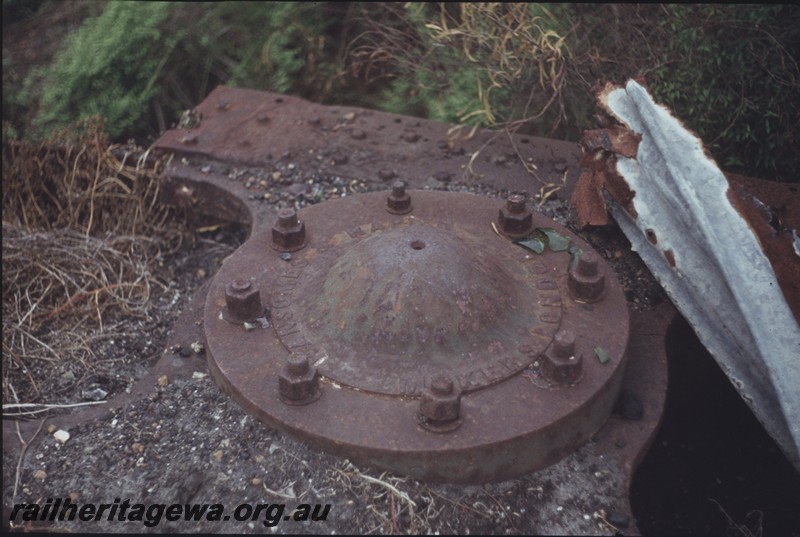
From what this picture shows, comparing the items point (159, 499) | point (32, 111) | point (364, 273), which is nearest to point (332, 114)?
point (364, 273)

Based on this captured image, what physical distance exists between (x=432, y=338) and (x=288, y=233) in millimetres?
891

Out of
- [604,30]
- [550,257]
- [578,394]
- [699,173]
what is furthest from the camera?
[604,30]

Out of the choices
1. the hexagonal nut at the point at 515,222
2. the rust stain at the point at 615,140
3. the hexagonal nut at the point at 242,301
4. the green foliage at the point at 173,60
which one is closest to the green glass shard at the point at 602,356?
the hexagonal nut at the point at 515,222

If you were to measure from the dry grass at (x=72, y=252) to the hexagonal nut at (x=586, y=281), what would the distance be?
2.11 m

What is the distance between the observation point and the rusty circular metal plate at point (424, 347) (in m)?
2.55

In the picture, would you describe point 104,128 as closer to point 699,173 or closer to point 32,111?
point 32,111

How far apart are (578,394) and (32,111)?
4365mm

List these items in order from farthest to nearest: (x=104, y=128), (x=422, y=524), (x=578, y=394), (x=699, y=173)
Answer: (x=104, y=128)
(x=699, y=173)
(x=578, y=394)
(x=422, y=524)

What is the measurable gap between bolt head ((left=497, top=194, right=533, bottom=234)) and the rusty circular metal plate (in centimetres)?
10

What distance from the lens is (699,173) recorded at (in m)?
2.83

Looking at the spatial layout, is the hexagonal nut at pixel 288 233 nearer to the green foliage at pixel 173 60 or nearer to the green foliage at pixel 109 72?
the green foliage at pixel 173 60

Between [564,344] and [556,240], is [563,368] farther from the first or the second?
[556,240]

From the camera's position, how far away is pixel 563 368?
8.71 feet

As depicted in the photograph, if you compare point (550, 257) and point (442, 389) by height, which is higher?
point (442, 389)
